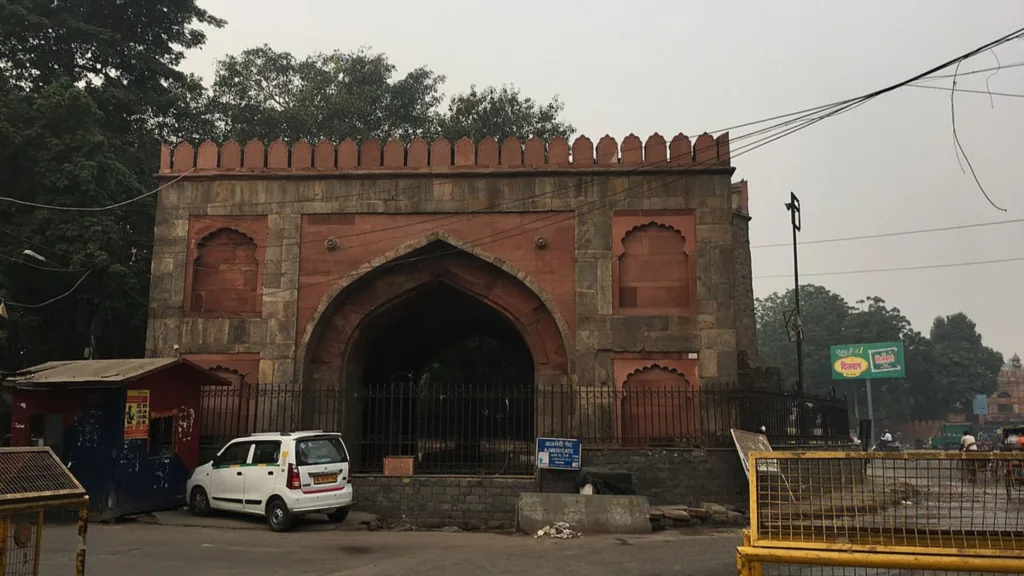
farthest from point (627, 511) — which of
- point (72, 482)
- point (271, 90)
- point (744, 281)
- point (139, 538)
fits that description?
point (271, 90)

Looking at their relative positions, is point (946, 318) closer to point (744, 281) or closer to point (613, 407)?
point (744, 281)

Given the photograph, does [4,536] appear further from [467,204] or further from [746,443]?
[467,204]

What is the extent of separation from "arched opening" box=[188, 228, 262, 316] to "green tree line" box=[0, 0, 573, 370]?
2.43 meters

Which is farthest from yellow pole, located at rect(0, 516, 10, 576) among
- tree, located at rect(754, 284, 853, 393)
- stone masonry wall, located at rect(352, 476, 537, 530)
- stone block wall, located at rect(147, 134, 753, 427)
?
tree, located at rect(754, 284, 853, 393)

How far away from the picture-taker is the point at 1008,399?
237 feet

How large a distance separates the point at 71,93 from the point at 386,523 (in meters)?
11.2

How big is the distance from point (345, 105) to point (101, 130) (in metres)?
9.93

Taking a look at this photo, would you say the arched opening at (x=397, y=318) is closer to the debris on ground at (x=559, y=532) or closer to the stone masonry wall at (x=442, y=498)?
the stone masonry wall at (x=442, y=498)

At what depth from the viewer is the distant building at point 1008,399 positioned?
6869cm

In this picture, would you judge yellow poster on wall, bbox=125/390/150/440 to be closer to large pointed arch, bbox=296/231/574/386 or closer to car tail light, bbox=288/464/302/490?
car tail light, bbox=288/464/302/490

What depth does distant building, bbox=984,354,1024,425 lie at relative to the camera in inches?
2704

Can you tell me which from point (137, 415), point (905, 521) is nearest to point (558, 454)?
point (137, 415)

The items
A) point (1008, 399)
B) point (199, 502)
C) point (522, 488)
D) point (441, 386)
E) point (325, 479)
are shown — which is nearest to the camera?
point (325, 479)

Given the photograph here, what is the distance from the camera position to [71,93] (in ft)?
51.6
